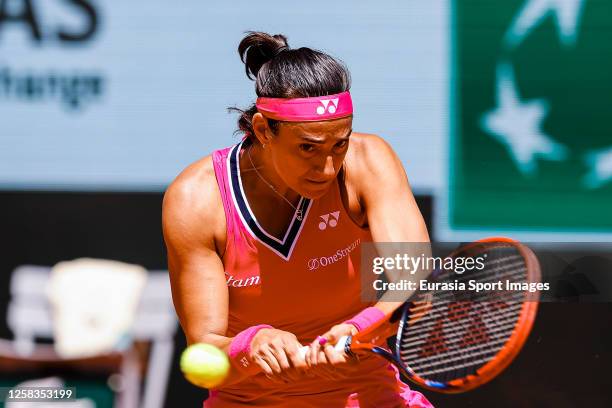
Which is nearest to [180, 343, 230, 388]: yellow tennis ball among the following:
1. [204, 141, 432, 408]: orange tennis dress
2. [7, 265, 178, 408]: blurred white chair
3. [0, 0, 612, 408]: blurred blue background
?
[204, 141, 432, 408]: orange tennis dress

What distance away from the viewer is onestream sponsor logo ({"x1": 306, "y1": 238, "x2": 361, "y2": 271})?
109 inches

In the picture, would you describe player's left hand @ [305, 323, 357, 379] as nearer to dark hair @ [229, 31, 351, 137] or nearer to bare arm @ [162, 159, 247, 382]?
bare arm @ [162, 159, 247, 382]

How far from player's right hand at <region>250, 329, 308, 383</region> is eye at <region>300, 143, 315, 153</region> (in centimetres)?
42

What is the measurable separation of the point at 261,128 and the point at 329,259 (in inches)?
15.3

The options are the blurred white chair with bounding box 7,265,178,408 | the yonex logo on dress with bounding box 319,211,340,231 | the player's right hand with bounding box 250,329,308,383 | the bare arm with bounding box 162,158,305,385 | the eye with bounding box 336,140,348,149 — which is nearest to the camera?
the player's right hand with bounding box 250,329,308,383

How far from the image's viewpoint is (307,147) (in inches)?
100.0

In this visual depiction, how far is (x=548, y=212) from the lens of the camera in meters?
3.77

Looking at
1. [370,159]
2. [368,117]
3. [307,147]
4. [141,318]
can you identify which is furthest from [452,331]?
[141,318]

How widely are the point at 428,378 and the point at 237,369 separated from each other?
48 centimetres

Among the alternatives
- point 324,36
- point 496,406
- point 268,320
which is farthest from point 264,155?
point 496,406

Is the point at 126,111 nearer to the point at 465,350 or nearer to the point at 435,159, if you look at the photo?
the point at 435,159

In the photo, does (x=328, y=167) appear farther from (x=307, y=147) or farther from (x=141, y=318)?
(x=141, y=318)

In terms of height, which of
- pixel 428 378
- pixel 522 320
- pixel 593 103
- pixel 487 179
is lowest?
pixel 428 378

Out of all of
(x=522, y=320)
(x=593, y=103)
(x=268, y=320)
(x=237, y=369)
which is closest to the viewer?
(x=522, y=320)
